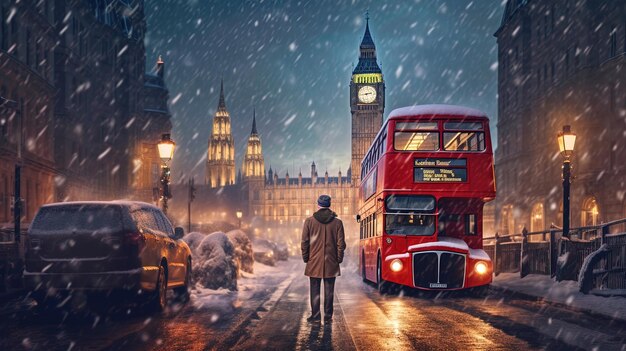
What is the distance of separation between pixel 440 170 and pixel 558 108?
31082mm

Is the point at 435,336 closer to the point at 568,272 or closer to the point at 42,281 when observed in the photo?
the point at 42,281

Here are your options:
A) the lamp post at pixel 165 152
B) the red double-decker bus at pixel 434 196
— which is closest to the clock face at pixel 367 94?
the lamp post at pixel 165 152

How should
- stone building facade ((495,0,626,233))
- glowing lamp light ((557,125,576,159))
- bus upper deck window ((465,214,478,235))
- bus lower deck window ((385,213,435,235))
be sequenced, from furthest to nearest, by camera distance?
stone building facade ((495,0,626,233)) → glowing lamp light ((557,125,576,159)) → bus upper deck window ((465,214,478,235)) → bus lower deck window ((385,213,435,235))

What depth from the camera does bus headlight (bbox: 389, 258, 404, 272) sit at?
16938 millimetres

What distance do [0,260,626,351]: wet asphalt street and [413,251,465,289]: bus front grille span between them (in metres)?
1.68

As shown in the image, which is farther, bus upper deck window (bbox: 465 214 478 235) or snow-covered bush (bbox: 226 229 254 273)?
snow-covered bush (bbox: 226 229 254 273)

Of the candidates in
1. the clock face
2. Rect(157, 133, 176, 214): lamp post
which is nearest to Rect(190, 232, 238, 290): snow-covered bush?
Rect(157, 133, 176, 214): lamp post

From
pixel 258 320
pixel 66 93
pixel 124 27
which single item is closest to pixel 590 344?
pixel 258 320

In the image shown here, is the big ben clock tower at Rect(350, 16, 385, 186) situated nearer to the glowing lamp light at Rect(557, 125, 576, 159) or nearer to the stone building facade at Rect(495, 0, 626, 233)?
the stone building facade at Rect(495, 0, 626, 233)

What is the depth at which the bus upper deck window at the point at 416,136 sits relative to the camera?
55.1 ft

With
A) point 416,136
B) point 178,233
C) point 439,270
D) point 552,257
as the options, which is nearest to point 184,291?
point 178,233

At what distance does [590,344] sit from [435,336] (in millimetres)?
1832

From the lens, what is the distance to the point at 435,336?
942 cm

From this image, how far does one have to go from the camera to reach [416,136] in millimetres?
16891
